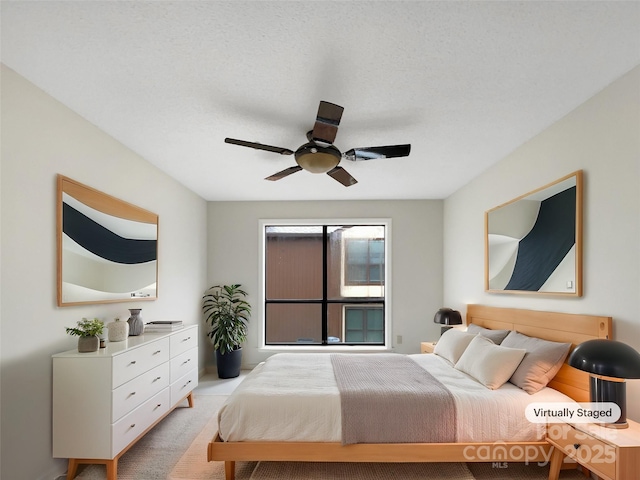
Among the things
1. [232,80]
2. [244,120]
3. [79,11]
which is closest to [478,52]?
[232,80]

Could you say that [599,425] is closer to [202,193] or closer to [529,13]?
[529,13]

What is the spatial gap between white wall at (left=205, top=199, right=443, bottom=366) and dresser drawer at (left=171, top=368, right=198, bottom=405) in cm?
178

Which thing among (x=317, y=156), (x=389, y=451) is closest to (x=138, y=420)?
(x=389, y=451)

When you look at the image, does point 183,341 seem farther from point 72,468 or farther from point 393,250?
point 393,250

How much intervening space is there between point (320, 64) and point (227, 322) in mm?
4148

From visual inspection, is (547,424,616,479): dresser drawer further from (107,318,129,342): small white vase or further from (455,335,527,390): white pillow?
(107,318,129,342): small white vase

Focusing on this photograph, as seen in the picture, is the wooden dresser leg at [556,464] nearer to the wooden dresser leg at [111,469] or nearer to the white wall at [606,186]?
the white wall at [606,186]

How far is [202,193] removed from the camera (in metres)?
5.68

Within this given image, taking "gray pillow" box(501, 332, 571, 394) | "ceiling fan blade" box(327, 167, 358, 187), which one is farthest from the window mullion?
"gray pillow" box(501, 332, 571, 394)

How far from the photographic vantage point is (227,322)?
221 inches

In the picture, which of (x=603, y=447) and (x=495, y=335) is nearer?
(x=603, y=447)

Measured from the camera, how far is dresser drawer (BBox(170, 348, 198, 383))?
12.2 ft

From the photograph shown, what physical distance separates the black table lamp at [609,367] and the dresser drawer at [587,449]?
160 mm

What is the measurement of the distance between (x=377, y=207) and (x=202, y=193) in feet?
8.49
